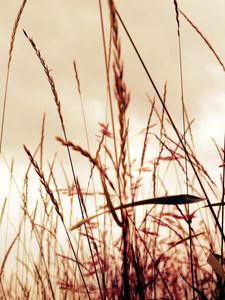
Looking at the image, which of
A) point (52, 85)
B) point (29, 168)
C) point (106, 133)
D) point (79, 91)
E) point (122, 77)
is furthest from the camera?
point (29, 168)

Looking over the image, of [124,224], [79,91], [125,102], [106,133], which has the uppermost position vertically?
[79,91]

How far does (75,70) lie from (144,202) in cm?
101

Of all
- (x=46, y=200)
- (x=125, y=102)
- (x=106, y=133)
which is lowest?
(x=125, y=102)

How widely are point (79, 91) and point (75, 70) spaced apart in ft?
0.31

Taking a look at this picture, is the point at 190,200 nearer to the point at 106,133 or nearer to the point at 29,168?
the point at 106,133

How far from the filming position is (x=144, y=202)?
0.81 metres

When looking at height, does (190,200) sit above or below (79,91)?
below

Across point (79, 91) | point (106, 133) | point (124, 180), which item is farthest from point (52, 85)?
point (124, 180)

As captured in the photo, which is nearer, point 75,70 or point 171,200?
point 171,200

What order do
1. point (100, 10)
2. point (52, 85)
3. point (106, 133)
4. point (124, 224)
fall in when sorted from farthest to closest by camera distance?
point (106, 133), point (52, 85), point (100, 10), point (124, 224)

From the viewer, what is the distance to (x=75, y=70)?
1.71 m

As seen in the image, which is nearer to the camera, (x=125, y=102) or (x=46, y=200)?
(x=125, y=102)

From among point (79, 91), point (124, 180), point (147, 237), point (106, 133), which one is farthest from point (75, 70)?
point (124, 180)

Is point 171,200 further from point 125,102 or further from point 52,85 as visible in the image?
point 52,85
